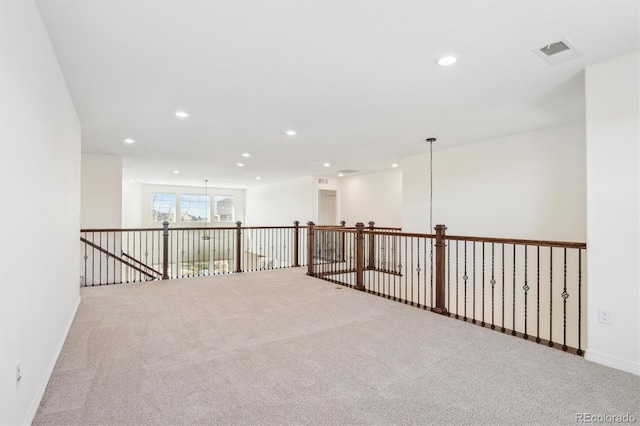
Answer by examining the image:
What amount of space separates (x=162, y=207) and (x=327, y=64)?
12.1 meters

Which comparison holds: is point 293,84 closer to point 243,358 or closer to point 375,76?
point 375,76

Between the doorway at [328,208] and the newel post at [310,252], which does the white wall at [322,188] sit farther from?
the newel post at [310,252]

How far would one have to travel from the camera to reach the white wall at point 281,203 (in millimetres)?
10383

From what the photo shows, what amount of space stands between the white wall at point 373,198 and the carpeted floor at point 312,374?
492 centimetres

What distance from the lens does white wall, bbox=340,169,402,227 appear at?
8578 mm

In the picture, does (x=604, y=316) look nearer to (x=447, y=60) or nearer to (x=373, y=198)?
(x=447, y=60)

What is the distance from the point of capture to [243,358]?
2.68 metres

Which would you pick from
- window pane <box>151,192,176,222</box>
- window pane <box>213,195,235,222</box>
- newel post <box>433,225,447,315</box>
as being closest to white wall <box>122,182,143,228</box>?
window pane <box>151,192,176,222</box>

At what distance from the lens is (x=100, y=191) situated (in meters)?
6.76

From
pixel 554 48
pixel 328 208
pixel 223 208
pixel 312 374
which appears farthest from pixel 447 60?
pixel 223 208

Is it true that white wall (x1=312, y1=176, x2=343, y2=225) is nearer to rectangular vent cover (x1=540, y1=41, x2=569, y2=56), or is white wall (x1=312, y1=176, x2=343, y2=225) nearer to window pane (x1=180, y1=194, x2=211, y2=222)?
window pane (x1=180, y1=194, x2=211, y2=222)

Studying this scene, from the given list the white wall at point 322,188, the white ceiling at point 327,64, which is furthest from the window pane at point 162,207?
the white ceiling at point 327,64

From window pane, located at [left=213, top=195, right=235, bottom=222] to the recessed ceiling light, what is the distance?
1285 centimetres

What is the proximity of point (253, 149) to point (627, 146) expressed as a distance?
5.19m
